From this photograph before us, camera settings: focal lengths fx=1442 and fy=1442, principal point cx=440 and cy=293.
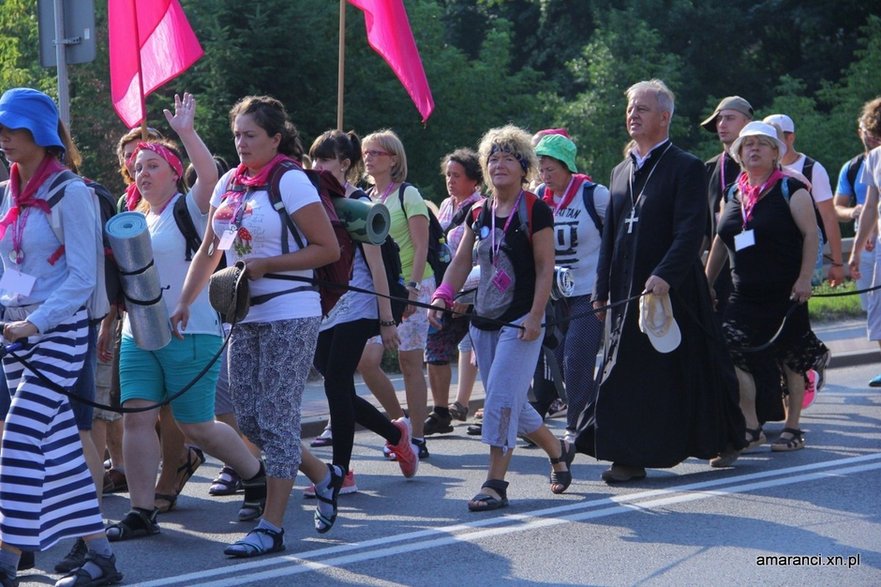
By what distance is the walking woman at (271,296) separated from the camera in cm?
592

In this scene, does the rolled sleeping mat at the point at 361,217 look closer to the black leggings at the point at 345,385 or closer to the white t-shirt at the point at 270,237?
the white t-shirt at the point at 270,237

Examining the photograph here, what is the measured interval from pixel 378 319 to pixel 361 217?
1386 millimetres

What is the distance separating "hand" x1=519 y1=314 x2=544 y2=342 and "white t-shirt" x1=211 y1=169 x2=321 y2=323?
1.31m

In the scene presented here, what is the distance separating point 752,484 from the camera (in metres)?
7.32

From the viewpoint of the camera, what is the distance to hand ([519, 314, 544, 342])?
6867mm

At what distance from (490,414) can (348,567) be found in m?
1.37

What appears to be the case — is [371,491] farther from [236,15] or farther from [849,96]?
[849,96]

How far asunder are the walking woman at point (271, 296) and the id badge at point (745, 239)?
3143 millimetres

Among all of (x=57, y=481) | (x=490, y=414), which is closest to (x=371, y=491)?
(x=490, y=414)

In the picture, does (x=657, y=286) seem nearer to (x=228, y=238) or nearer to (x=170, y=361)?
(x=228, y=238)

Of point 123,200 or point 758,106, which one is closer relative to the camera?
point 123,200

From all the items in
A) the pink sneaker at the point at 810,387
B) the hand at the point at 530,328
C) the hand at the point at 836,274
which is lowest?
the pink sneaker at the point at 810,387

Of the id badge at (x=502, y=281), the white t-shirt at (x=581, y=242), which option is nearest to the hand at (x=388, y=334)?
the id badge at (x=502, y=281)

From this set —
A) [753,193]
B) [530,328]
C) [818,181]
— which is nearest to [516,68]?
[818,181]
